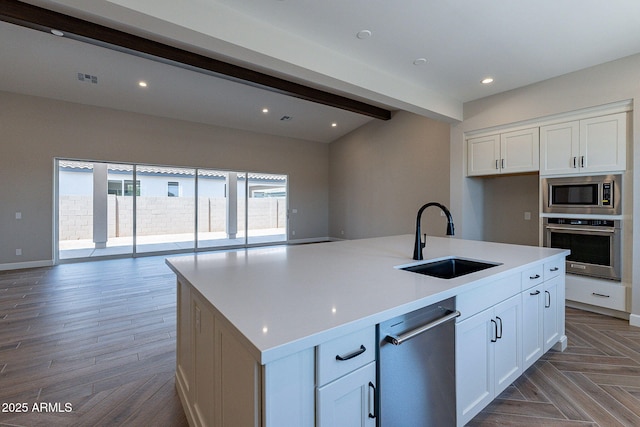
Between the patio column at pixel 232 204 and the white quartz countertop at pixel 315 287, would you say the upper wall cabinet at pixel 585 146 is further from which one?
the patio column at pixel 232 204

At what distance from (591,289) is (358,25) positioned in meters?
3.84

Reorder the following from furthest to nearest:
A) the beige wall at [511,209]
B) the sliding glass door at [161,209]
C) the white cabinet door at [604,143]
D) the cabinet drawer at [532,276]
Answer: the sliding glass door at [161,209] < the beige wall at [511,209] < the white cabinet door at [604,143] < the cabinet drawer at [532,276]

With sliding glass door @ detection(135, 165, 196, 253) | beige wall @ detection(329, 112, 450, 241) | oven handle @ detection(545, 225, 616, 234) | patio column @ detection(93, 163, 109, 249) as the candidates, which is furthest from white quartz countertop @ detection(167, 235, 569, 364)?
patio column @ detection(93, 163, 109, 249)

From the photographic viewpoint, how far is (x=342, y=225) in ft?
28.8

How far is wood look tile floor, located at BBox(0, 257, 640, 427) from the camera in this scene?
5.62 feet

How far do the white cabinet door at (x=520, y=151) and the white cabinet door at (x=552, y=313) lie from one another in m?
2.06

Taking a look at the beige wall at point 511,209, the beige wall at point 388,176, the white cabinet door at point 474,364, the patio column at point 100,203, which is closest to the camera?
the white cabinet door at point 474,364

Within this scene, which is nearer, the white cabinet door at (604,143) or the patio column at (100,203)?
the white cabinet door at (604,143)

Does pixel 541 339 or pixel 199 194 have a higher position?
pixel 199 194

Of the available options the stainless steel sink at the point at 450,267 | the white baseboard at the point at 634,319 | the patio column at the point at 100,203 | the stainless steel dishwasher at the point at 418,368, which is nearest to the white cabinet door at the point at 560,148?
the white baseboard at the point at 634,319

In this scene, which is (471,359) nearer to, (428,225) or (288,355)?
(288,355)

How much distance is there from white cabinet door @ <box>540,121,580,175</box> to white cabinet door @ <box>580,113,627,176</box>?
0.20ft

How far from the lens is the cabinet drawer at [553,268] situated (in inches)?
83.7

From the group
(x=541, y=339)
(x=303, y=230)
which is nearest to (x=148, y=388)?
(x=541, y=339)
